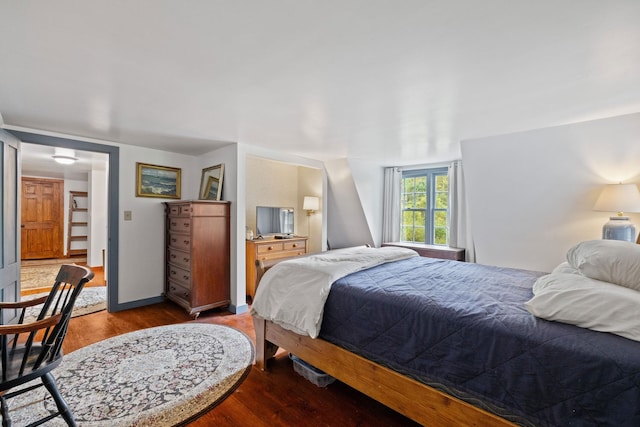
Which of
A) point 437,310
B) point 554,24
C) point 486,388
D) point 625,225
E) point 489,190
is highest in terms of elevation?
point 554,24

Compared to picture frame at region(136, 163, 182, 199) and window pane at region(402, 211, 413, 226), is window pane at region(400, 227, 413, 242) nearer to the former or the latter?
window pane at region(402, 211, 413, 226)

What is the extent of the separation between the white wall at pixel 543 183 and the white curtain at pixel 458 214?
0.66 meters

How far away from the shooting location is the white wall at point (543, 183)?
8.59ft

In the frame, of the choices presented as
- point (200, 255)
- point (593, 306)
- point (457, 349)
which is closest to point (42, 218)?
point (200, 255)

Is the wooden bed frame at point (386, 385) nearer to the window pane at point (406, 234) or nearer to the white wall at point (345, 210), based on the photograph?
the white wall at point (345, 210)

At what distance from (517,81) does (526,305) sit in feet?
4.78

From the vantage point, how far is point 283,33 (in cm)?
137

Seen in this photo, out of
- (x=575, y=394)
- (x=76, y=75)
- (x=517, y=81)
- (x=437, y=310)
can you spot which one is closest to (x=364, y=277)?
(x=437, y=310)

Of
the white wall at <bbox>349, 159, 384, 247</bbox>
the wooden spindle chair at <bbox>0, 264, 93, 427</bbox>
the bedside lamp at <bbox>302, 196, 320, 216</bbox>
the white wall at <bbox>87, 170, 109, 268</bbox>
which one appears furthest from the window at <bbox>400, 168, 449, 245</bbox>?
the white wall at <bbox>87, 170, 109, 268</bbox>

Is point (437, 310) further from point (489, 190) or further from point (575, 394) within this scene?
point (489, 190)

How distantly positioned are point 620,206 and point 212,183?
4.51 metres

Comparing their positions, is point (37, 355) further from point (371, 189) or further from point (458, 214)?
point (458, 214)

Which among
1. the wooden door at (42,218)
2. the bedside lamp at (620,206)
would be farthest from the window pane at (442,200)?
the wooden door at (42,218)

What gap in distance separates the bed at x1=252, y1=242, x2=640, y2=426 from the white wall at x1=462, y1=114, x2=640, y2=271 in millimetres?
1294
